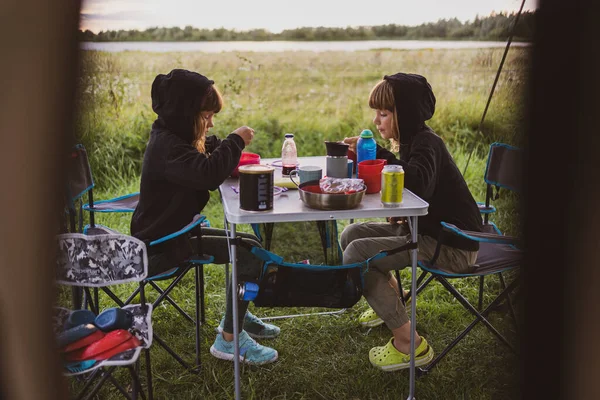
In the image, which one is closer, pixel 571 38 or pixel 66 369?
pixel 571 38

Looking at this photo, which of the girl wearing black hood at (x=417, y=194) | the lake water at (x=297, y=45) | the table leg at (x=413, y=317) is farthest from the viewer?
the lake water at (x=297, y=45)

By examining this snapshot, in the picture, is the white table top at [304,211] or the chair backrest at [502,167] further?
the chair backrest at [502,167]

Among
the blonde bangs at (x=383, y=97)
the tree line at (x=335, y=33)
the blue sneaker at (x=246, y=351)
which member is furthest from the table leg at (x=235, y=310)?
the tree line at (x=335, y=33)

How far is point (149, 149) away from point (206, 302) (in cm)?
129

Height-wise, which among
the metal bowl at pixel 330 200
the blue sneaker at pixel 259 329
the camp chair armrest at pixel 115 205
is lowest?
the blue sneaker at pixel 259 329

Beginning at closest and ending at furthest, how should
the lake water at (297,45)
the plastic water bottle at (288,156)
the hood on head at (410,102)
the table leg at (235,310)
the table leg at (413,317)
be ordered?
the table leg at (235,310)
the table leg at (413,317)
the hood on head at (410,102)
the plastic water bottle at (288,156)
the lake water at (297,45)

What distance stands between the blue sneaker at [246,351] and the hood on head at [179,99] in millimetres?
1080

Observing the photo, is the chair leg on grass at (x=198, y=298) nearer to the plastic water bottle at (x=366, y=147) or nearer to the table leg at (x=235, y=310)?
the table leg at (x=235, y=310)

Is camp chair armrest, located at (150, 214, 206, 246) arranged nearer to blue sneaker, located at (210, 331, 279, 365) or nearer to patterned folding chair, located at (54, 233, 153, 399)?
patterned folding chair, located at (54, 233, 153, 399)

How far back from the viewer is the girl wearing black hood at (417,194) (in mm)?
2977

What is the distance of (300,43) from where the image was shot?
7125 millimetres

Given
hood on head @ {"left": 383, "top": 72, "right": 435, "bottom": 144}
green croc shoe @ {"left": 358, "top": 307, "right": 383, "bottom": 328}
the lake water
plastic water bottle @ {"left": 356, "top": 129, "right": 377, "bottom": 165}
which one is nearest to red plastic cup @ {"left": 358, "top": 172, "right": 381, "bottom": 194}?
plastic water bottle @ {"left": 356, "top": 129, "right": 377, "bottom": 165}

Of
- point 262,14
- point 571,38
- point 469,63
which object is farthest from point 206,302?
point 469,63

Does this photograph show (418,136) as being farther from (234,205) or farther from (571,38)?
(571,38)
